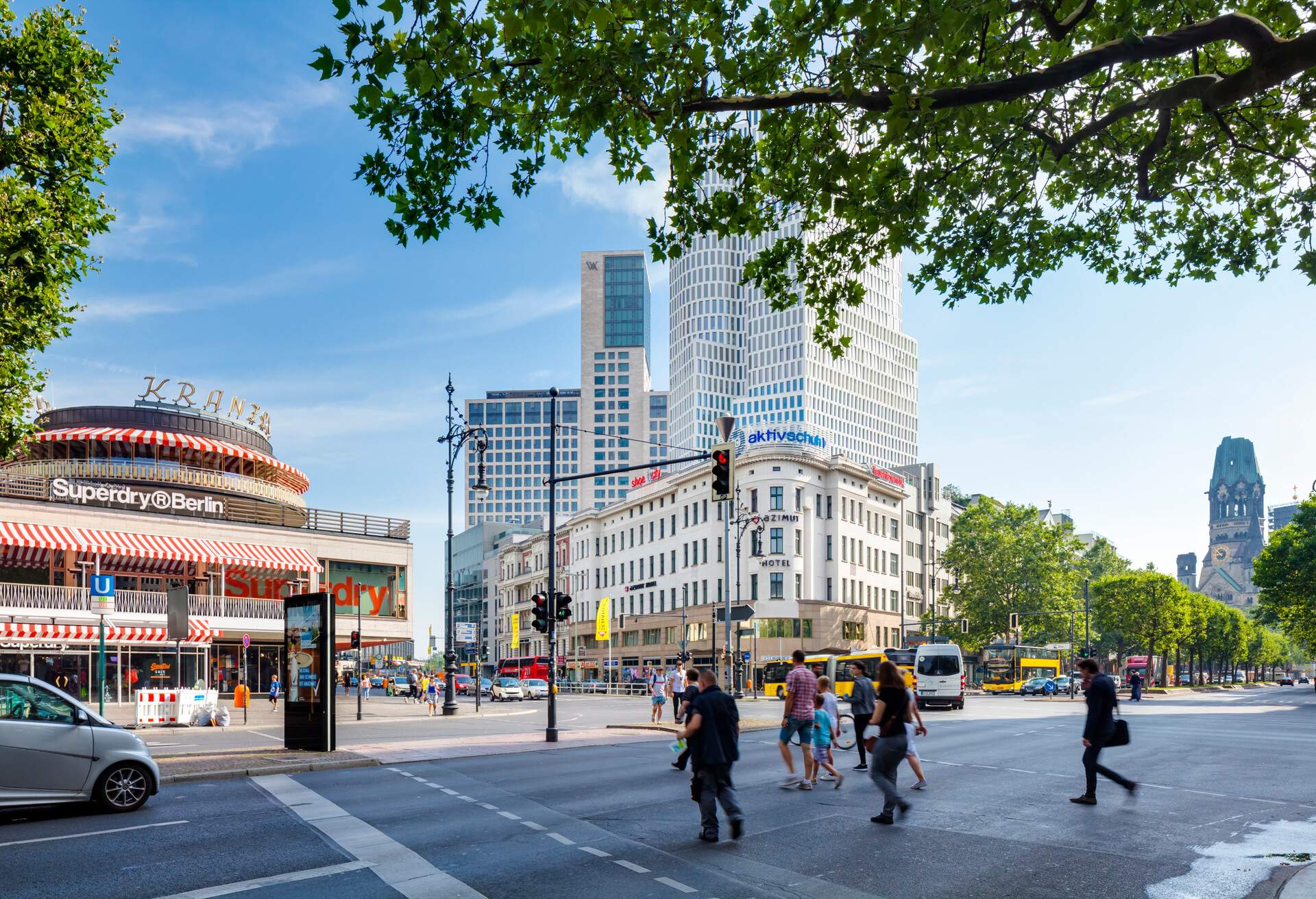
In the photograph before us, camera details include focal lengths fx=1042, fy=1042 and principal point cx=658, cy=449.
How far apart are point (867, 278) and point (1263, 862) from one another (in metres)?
162

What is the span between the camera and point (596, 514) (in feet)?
344

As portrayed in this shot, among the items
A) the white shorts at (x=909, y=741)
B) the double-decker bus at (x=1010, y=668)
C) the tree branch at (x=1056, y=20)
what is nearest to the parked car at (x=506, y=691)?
the double-decker bus at (x=1010, y=668)

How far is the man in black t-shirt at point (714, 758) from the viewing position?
1064cm

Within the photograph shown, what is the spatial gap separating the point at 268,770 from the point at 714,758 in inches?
402

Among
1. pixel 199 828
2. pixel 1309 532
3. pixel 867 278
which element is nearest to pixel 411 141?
pixel 199 828

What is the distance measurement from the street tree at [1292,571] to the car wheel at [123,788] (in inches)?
2663

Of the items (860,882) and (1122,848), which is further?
(1122,848)

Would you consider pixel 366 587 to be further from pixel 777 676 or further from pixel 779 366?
pixel 779 366

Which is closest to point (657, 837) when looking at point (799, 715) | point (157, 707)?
point (799, 715)

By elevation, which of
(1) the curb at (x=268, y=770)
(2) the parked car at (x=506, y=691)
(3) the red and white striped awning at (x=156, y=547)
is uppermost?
(3) the red and white striped awning at (x=156, y=547)

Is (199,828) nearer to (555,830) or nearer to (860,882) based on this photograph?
(555,830)

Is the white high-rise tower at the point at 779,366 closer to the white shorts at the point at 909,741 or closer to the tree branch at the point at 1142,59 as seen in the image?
the white shorts at the point at 909,741

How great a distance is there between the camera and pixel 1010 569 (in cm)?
8769

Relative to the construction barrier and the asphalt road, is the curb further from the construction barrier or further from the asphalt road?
the construction barrier
